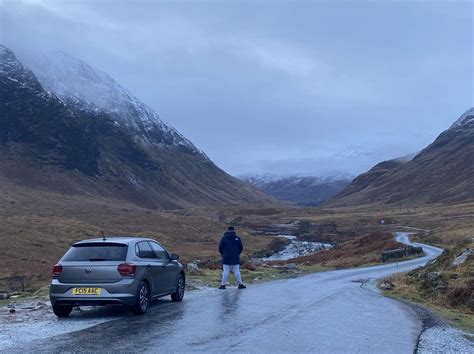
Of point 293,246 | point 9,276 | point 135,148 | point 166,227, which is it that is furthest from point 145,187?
point 9,276

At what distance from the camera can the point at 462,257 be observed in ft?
76.2

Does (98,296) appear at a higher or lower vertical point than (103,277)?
lower

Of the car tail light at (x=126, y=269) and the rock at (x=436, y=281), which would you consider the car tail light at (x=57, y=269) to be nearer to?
the car tail light at (x=126, y=269)

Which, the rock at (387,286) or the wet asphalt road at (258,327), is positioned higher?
the wet asphalt road at (258,327)

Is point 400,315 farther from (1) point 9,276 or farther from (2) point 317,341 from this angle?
(1) point 9,276

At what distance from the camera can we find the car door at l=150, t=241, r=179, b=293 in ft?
54.4

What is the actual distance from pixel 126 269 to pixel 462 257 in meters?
13.6

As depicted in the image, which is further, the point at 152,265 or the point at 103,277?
the point at 152,265

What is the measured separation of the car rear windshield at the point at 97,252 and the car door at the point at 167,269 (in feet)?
5.96

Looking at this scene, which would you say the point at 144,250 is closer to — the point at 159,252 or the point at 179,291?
the point at 159,252

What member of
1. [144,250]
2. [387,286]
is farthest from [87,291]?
[387,286]

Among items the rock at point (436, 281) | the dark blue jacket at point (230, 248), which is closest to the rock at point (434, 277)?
the rock at point (436, 281)

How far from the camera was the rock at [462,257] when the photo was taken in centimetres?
2273

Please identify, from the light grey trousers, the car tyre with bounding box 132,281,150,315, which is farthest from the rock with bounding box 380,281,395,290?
the car tyre with bounding box 132,281,150,315
